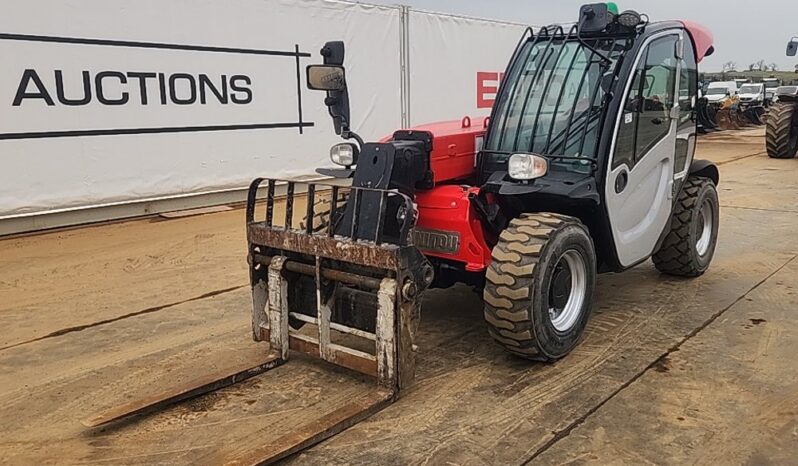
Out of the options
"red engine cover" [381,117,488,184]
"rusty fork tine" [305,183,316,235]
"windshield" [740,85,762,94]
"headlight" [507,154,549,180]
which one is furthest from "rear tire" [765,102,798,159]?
"windshield" [740,85,762,94]

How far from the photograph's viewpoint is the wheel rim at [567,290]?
4.19 meters

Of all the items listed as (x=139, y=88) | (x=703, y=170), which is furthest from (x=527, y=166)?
(x=139, y=88)

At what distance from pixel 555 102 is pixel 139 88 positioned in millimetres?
6018

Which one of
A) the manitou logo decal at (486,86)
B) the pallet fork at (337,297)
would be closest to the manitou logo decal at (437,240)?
the pallet fork at (337,297)

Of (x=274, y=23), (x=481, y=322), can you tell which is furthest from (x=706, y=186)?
(x=274, y=23)

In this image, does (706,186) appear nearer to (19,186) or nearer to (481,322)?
(481,322)

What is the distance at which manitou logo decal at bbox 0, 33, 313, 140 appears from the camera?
788 cm

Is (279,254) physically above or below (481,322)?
above

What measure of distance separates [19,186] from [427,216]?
581 centimetres

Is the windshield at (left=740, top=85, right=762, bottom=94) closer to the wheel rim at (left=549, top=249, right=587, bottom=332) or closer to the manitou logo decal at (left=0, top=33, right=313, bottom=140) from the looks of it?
the manitou logo decal at (left=0, top=33, right=313, bottom=140)

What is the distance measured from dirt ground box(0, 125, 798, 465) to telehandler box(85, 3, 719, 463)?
0.61 ft

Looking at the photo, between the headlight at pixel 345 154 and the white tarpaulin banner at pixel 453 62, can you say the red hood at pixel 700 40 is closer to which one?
the headlight at pixel 345 154

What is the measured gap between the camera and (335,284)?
155 inches

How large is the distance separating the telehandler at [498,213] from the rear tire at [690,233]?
1.28 feet
